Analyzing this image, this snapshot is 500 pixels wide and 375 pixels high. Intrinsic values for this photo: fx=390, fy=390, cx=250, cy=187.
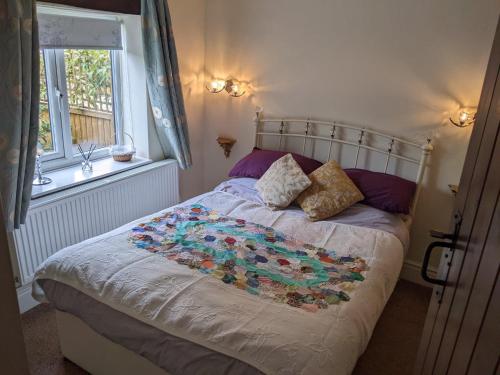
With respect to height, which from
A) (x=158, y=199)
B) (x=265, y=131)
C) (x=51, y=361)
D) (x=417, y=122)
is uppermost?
(x=417, y=122)

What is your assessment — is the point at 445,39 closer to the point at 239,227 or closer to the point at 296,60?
the point at 296,60

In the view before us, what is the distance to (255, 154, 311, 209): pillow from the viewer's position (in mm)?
2914

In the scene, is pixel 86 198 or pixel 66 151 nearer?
pixel 86 198

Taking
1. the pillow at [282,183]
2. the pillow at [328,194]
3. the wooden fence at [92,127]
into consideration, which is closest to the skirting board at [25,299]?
the wooden fence at [92,127]

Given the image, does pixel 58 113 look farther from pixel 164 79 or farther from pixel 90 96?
pixel 164 79

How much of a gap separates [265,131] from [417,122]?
1.33m

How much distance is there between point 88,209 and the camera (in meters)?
2.88

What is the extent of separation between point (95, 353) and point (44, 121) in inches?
70.1

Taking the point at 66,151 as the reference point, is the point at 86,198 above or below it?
below

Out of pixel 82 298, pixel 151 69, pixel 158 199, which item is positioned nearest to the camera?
pixel 82 298

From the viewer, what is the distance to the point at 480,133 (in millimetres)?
1197

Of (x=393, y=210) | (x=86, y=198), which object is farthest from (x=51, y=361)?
(x=393, y=210)

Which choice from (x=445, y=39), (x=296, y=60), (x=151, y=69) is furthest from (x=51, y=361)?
(x=445, y=39)

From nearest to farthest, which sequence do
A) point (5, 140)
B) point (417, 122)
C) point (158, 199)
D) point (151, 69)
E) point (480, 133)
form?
point (480, 133) < point (5, 140) < point (417, 122) < point (151, 69) < point (158, 199)
